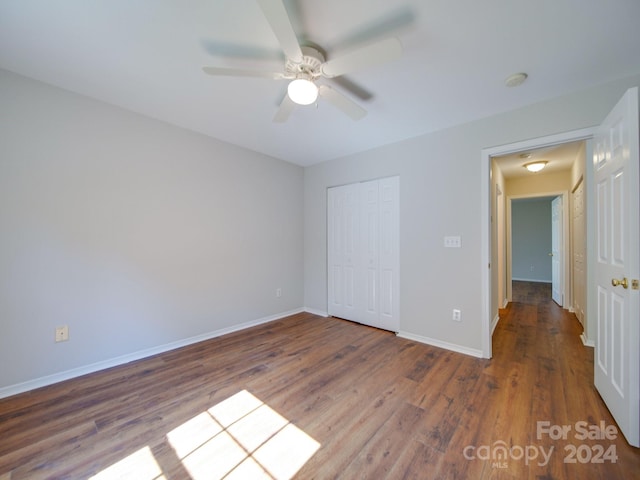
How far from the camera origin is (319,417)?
5.66 ft

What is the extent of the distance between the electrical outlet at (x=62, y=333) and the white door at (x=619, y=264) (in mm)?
4091

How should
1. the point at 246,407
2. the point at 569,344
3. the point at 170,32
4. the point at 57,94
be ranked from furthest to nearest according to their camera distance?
the point at 569,344 → the point at 57,94 → the point at 246,407 → the point at 170,32

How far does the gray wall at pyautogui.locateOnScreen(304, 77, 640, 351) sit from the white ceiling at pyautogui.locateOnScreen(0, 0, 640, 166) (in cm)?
18

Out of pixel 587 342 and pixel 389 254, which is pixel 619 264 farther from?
pixel 389 254

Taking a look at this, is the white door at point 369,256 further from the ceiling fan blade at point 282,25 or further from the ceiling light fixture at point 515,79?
the ceiling fan blade at point 282,25

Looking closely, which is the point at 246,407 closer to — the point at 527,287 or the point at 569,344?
the point at 569,344

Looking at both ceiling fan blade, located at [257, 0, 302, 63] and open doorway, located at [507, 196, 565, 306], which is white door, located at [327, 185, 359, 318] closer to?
ceiling fan blade, located at [257, 0, 302, 63]

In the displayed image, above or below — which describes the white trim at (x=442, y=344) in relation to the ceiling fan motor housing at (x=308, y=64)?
below

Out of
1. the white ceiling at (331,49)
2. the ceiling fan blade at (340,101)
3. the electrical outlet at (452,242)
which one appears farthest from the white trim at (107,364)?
the ceiling fan blade at (340,101)

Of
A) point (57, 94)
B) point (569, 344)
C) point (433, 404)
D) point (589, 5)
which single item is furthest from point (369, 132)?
point (569, 344)

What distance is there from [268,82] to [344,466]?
2.64m

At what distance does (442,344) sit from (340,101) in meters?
2.74

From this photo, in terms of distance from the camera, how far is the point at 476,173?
2.65 meters

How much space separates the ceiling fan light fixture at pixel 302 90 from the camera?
1.60 m
